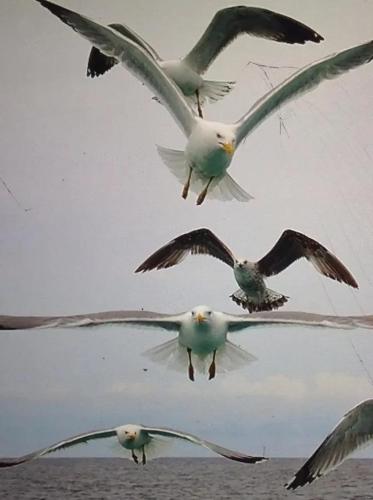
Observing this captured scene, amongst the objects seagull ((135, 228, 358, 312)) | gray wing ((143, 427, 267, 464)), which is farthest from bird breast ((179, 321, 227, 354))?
gray wing ((143, 427, 267, 464))

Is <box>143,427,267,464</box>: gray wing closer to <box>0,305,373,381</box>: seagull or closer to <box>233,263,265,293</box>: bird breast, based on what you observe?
<box>0,305,373,381</box>: seagull

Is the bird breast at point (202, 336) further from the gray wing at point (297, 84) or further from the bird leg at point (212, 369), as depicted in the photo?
the gray wing at point (297, 84)

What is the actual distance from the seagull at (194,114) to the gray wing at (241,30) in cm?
11

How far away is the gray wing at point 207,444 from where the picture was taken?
7.40 feet

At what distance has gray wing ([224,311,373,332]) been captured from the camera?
90.2 inches

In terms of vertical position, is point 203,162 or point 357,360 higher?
point 203,162

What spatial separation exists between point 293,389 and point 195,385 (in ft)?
0.83

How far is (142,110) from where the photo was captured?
2.41 m

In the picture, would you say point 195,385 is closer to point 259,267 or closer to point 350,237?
point 259,267

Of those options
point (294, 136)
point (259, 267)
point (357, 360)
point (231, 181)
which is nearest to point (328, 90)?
point (294, 136)

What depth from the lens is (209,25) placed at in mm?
2428

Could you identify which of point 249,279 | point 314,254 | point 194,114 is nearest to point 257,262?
point 249,279

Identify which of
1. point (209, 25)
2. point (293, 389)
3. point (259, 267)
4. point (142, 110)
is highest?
point (209, 25)

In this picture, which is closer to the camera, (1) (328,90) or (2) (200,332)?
(2) (200,332)
